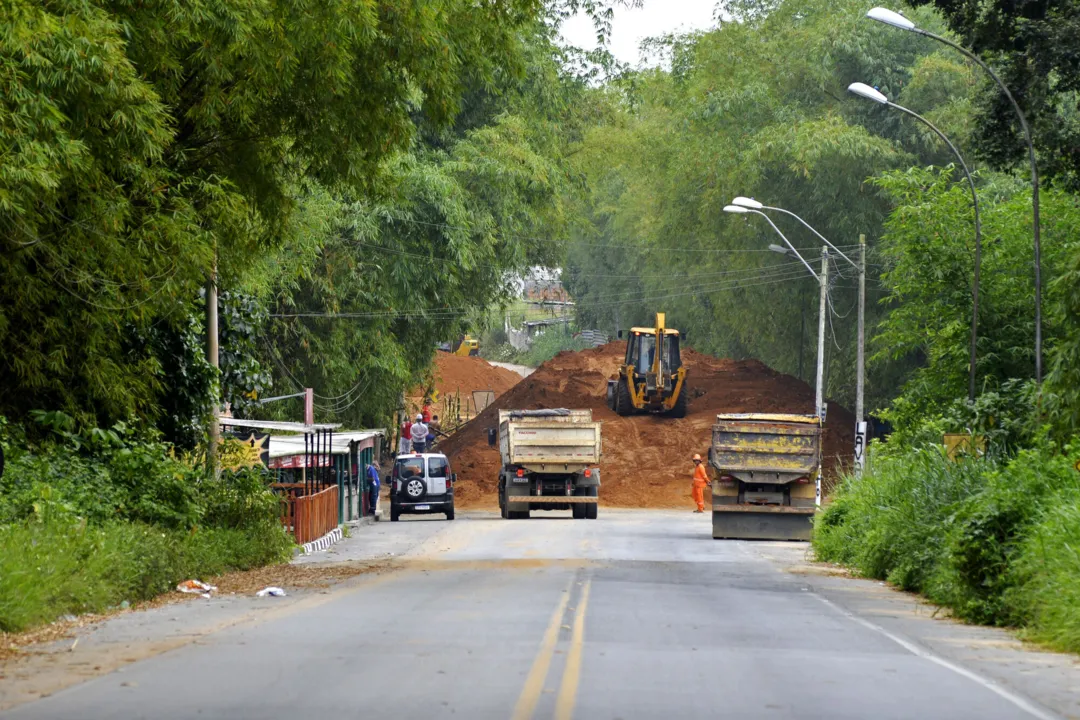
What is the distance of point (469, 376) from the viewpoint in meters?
105

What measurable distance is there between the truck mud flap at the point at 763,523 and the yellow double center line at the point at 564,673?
18.8m

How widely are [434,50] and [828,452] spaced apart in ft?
143

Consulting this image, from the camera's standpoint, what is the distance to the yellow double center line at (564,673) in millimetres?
9312

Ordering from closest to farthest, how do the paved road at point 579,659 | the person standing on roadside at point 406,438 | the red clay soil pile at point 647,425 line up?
the paved road at point 579,659
the red clay soil pile at point 647,425
the person standing on roadside at point 406,438

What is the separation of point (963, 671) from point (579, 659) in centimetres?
307

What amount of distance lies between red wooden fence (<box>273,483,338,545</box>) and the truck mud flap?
893cm

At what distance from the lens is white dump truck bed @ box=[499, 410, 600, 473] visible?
4169cm

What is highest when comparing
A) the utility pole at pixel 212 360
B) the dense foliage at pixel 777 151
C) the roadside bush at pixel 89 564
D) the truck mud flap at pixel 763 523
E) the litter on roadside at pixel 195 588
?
the dense foliage at pixel 777 151

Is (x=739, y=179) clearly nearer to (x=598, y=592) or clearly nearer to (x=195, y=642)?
(x=598, y=592)

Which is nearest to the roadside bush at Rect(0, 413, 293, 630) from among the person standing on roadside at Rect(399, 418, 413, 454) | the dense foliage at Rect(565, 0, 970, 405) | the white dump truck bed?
the white dump truck bed

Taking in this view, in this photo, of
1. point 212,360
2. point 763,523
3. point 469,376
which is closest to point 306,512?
point 212,360

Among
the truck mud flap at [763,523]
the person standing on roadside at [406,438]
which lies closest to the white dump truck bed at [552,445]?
the truck mud flap at [763,523]

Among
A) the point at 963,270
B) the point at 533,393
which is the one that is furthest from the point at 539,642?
the point at 533,393

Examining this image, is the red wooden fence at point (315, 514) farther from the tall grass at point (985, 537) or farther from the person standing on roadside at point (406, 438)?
the person standing on roadside at point (406, 438)
